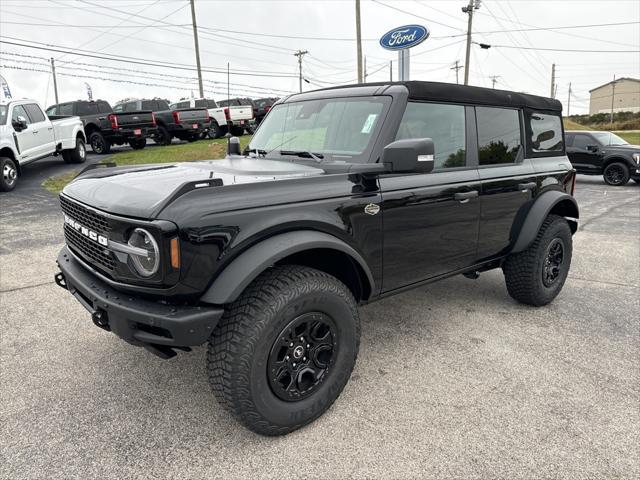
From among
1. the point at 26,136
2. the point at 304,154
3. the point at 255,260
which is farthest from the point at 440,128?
the point at 26,136

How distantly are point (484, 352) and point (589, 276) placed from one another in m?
2.65

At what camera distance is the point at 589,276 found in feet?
17.4

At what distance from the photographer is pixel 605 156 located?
45.4 ft

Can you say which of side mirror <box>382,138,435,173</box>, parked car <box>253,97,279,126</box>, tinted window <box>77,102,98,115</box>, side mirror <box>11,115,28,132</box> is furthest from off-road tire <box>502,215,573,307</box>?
parked car <box>253,97,279,126</box>

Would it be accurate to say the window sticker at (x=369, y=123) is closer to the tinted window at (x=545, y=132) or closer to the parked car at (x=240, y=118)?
the tinted window at (x=545, y=132)

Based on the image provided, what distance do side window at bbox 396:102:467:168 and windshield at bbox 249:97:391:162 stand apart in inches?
7.9

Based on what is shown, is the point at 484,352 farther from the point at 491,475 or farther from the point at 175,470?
the point at 175,470

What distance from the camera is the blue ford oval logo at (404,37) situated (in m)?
13.6

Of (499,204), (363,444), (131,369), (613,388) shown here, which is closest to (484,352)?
(613,388)

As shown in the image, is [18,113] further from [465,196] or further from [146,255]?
[465,196]

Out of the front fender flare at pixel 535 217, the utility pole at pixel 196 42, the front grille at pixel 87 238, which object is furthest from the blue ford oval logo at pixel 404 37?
the utility pole at pixel 196 42

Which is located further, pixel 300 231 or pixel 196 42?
pixel 196 42

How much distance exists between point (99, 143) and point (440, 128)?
16.7m

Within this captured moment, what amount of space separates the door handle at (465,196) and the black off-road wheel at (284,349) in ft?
4.04
